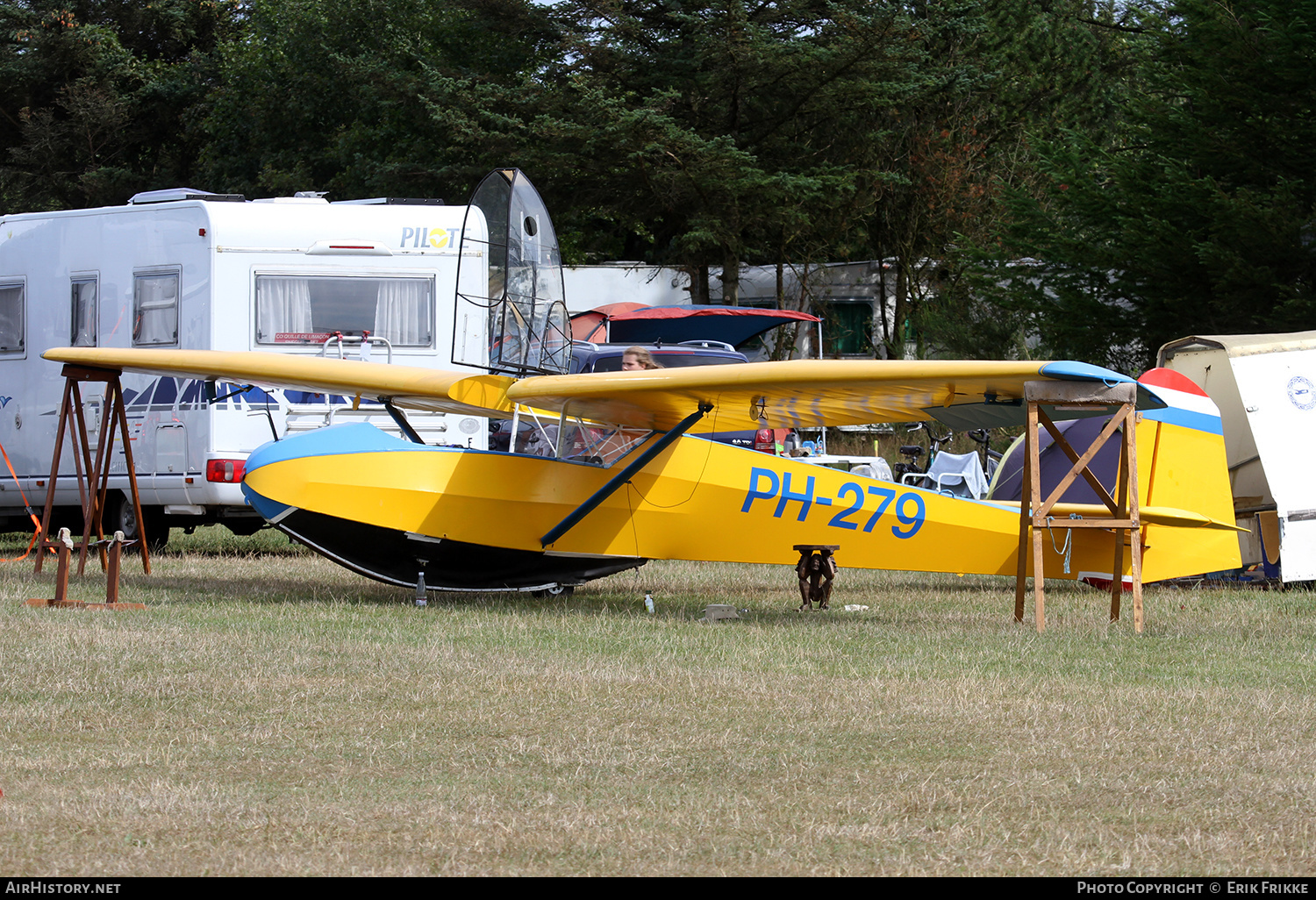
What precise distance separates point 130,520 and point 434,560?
5.00 meters

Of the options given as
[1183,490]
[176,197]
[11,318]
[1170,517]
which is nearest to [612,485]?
[1170,517]

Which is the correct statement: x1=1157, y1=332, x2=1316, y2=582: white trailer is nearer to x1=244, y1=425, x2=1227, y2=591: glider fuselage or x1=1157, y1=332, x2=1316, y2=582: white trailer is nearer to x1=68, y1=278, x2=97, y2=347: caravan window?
x1=244, y1=425, x2=1227, y2=591: glider fuselage

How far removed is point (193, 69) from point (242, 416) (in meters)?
29.7

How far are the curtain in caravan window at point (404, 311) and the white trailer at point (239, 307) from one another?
0.04 ft

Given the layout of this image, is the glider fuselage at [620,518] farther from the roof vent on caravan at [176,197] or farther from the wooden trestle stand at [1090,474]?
the roof vent on caravan at [176,197]

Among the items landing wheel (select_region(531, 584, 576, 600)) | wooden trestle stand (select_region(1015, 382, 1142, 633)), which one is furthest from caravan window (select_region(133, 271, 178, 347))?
wooden trestle stand (select_region(1015, 382, 1142, 633))

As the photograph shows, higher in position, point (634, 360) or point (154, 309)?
point (154, 309)

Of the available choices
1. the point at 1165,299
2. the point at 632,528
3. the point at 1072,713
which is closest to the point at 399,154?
the point at 1165,299

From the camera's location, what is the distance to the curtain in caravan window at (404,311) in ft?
40.9

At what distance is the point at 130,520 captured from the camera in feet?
43.4

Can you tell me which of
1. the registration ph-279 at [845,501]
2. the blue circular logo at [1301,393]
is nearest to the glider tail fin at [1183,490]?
the registration ph-279 at [845,501]

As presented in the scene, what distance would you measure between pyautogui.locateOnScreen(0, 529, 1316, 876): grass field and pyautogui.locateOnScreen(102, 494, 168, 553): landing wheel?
13.7ft

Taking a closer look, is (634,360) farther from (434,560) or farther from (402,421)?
(434,560)

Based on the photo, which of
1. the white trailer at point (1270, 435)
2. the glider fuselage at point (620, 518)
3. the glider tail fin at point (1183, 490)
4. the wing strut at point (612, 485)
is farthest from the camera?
the white trailer at point (1270, 435)
